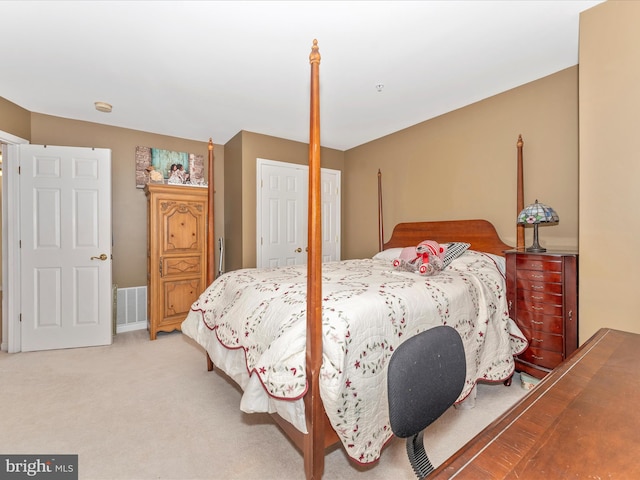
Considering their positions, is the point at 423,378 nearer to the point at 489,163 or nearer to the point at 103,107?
the point at 489,163

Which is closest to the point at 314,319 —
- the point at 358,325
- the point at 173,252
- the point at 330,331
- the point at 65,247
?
the point at 330,331

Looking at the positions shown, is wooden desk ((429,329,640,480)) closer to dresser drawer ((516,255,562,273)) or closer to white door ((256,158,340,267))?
dresser drawer ((516,255,562,273))

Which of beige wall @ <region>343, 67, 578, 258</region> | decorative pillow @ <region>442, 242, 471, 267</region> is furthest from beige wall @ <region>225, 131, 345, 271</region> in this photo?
decorative pillow @ <region>442, 242, 471, 267</region>

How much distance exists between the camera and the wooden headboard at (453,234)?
121 inches

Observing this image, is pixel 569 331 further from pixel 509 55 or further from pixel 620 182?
pixel 509 55

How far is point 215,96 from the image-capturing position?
312 cm

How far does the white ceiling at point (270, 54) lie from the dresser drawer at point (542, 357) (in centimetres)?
228

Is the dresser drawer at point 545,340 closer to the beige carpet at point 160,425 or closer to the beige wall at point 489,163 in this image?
the beige carpet at point 160,425

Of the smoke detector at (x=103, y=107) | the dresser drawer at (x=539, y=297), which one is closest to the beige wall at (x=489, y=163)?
the dresser drawer at (x=539, y=297)

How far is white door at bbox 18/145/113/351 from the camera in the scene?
3258 millimetres

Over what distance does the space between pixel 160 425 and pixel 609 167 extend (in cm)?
322

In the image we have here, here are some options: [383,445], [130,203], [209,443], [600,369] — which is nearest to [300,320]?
[383,445]

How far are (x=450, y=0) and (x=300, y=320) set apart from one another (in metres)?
2.06

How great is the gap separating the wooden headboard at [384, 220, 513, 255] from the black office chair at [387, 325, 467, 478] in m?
2.36
